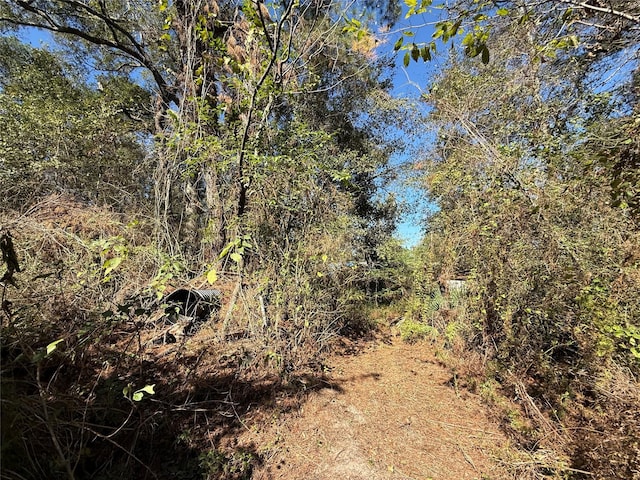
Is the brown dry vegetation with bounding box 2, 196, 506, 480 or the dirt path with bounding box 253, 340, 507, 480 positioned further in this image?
the dirt path with bounding box 253, 340, 507, 480

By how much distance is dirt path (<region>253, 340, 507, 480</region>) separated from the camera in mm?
2211

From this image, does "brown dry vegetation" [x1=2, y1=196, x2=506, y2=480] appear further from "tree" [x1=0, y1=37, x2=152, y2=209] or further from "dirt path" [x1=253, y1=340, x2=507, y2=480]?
"tree" [x1=0, y1=37, x2=152, y2=209]

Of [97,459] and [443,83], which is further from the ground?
[443,83]

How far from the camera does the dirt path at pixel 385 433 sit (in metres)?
2.21

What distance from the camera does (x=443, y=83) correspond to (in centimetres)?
536

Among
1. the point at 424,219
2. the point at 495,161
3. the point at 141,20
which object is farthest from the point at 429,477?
the point at 141,20

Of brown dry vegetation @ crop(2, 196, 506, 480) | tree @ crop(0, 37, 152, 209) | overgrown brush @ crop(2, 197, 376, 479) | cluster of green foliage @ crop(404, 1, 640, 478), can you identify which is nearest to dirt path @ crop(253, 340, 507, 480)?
brown dry vegetation @ crop(2, 196, 506, 480)

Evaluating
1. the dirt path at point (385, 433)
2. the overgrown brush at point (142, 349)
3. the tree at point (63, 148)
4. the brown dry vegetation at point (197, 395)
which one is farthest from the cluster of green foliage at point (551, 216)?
the tree at point (63, 148)

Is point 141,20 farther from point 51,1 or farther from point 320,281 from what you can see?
point 320,281

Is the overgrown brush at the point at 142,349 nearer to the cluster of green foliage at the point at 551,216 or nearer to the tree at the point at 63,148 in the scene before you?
the tree at the point at 63,148

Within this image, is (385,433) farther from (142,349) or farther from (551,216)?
(551,216)

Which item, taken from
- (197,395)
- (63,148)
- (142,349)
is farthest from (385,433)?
(63,148)

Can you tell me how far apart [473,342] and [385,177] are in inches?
196

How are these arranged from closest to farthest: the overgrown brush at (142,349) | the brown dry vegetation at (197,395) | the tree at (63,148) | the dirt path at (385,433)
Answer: the overgrown brush at (142,349) < the brown dry vegetation at (197,395) < the dirt path at (385,433) < the tree at (63,148)
